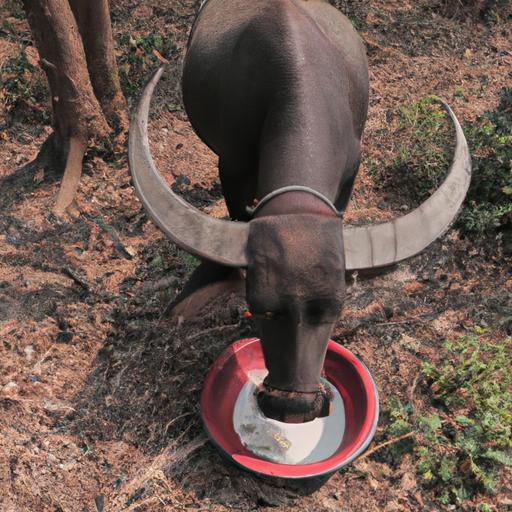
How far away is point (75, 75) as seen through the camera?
18.6 ft

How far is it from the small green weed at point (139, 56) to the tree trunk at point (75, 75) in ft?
→ 1.75

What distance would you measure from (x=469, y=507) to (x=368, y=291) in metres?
1.73

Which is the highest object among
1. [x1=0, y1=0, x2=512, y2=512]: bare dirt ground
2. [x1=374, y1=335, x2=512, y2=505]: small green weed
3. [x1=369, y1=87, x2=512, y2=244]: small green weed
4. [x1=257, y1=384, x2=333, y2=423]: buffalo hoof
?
[x1=257, y1=384, x2=333, y2=423]: buffalo hoof

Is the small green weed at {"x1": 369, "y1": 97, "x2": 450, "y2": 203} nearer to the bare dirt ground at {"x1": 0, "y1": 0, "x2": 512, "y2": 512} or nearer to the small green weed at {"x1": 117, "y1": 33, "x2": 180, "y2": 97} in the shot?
the bare dirt ground at {"x1": 0, "y1": 0, "x2": 512, "y2": 512}

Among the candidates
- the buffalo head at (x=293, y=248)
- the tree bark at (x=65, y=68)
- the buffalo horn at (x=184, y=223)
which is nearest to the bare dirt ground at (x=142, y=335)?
the tree bark at (x=65, y=68)

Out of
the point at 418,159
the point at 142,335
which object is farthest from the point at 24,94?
the point at 418,159

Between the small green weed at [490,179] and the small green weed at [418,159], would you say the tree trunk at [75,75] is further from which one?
the small green weed at [490,179]

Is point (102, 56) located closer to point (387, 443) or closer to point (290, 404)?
point (290, 404)

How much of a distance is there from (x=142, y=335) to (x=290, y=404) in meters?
1.59

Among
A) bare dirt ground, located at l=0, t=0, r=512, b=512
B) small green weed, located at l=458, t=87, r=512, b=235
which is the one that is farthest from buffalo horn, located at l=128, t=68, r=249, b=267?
small green weed, located at l=458, t=87, r=512, b=235

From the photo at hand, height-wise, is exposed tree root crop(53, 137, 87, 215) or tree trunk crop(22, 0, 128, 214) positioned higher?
tree trunk crop(22, 0, 128, 214)

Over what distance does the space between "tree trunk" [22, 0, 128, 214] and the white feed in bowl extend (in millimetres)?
2771

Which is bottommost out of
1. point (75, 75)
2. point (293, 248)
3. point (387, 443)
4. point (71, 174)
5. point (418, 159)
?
point (71, 174)

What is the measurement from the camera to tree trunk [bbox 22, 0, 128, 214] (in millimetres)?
5430
